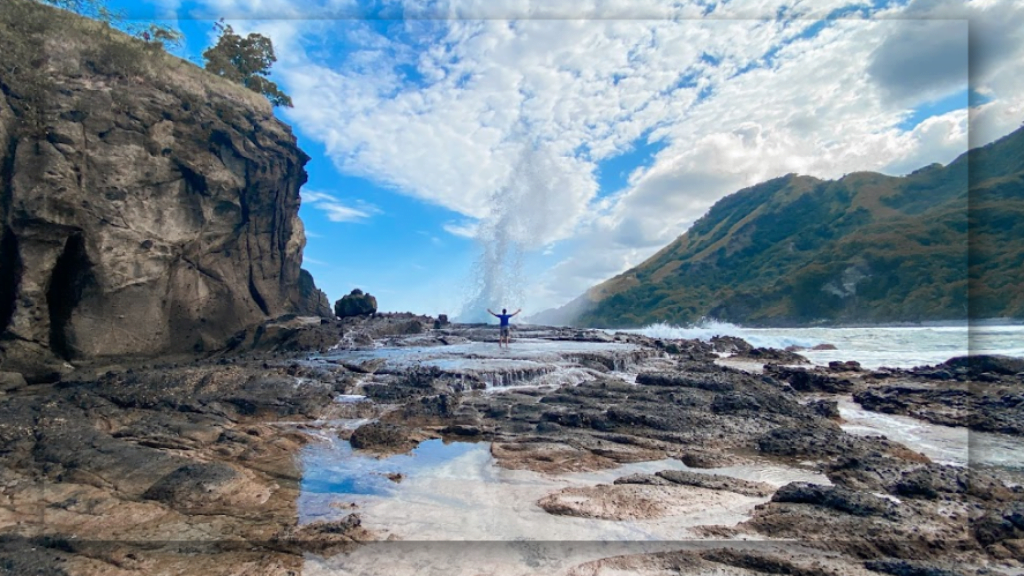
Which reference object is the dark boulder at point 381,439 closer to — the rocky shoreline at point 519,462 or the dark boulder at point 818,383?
the rocky shoreline at point 519,462

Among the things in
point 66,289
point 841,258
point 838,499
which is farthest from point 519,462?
point 841,258

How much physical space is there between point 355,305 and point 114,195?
849 inches

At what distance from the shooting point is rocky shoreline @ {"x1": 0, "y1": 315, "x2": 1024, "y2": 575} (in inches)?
204

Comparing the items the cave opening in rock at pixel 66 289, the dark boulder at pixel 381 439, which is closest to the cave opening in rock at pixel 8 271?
the cave opening in rock at pixel 66 289

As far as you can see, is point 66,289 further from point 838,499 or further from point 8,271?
point 838,499

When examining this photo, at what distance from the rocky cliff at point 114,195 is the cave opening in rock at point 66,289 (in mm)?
50

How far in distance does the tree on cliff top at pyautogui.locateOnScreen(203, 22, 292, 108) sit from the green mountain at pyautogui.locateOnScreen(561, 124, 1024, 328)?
4565 centimetres

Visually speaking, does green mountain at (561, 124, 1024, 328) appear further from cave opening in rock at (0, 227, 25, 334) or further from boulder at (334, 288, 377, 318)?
boulder at (334, 288, 377, 318)

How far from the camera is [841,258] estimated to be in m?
74.6

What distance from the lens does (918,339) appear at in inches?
1405

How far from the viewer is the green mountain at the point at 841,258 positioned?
53.0 metres

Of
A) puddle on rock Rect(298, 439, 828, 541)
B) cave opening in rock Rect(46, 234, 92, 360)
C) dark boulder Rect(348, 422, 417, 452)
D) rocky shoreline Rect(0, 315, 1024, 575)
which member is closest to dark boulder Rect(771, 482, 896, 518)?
rocky shoreline Rect(0, 315, 1024, 575)

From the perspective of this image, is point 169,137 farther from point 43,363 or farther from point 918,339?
point 918,339

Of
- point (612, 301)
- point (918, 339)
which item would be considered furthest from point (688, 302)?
point (918, 339)
